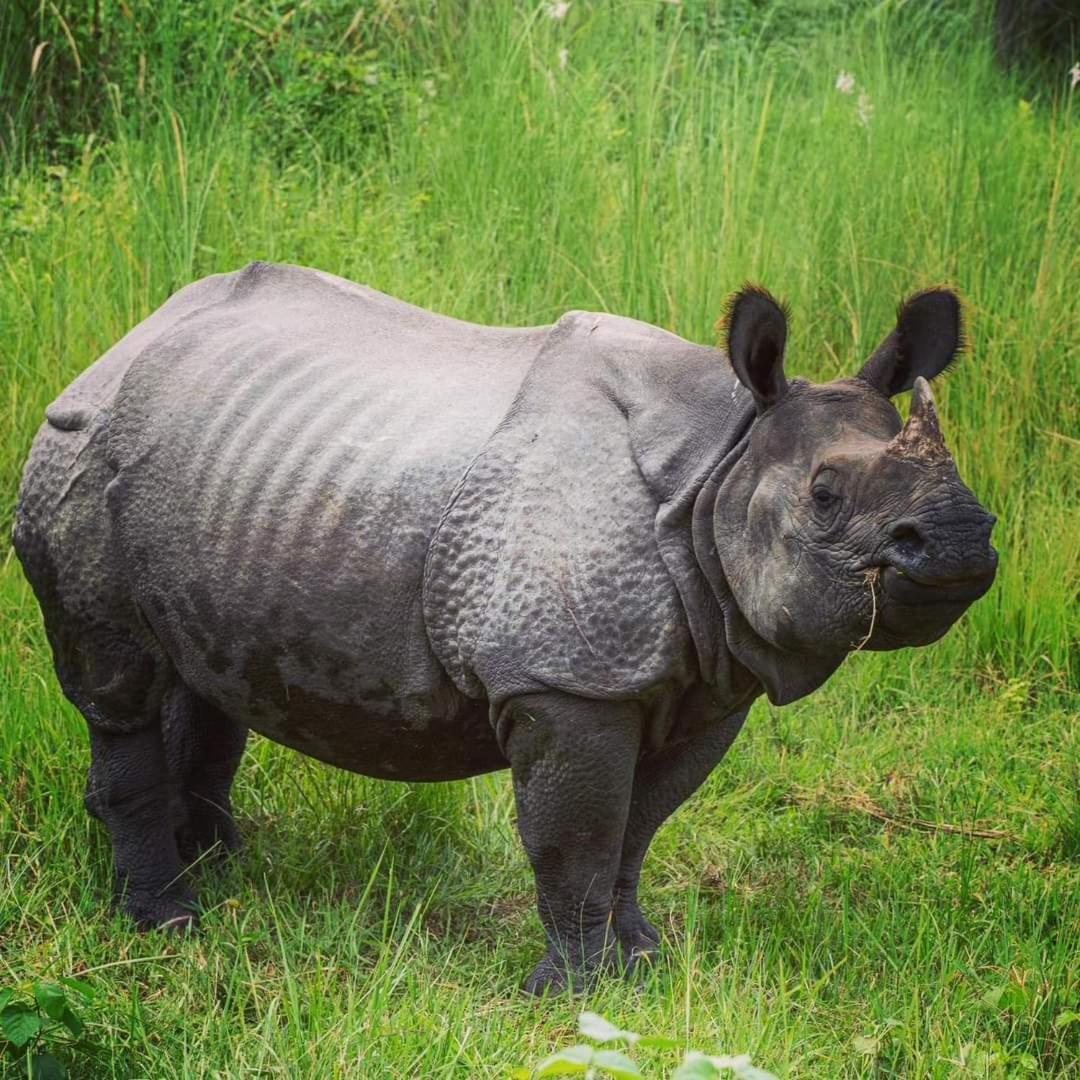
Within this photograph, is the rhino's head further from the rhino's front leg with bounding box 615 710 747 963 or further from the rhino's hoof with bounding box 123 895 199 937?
the rhino's hoof with bounding box 123 895 199 937

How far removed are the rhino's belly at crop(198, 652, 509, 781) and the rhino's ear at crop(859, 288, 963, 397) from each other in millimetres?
1078

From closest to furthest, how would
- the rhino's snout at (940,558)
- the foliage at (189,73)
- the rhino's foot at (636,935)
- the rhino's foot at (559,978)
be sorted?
the rhino's snout at (940,558) → the rhino's foot at (559,978) → the rhino's foot at (636,935) → the foliage at (189,73)

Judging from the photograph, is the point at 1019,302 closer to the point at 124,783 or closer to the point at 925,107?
the point at 925,107

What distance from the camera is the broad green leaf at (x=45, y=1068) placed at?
10.7 feet

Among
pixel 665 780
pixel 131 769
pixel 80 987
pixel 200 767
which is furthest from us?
pixel 200 767

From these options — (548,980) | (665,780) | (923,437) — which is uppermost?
(923,437)

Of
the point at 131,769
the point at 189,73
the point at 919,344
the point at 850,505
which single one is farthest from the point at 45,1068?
the point at 189,73

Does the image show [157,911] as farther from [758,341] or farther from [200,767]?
[758,341]

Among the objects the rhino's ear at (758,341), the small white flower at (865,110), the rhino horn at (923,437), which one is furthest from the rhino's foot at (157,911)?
the small white flower at (865,110)

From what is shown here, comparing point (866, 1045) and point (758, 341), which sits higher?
point (758, 341)

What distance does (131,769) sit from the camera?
4.30 meters

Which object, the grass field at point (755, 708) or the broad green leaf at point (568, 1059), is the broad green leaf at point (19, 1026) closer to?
the grass field at point (755, 708)

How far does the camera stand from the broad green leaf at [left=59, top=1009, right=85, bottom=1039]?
10.9 feet

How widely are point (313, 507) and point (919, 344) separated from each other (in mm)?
1314
